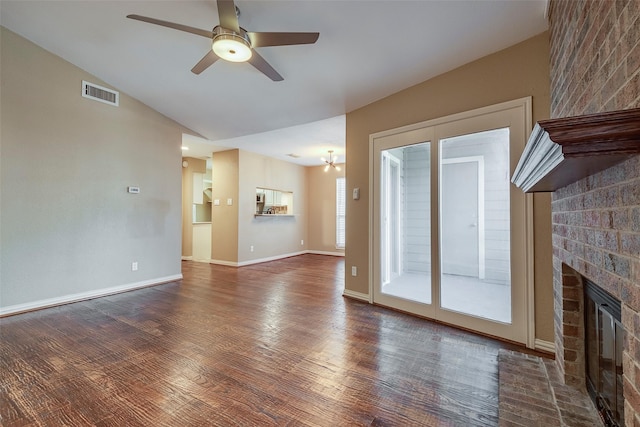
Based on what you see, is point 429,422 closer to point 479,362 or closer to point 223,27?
point 479,362

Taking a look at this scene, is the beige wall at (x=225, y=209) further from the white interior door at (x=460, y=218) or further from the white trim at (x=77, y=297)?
the white interior door at (x=460, y=218)

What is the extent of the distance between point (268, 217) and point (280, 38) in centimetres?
508

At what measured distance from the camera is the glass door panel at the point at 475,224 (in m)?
2.59

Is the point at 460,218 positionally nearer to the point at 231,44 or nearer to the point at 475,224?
the point at 475,224

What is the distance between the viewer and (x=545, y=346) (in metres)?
2.19

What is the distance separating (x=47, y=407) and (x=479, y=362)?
113 inches

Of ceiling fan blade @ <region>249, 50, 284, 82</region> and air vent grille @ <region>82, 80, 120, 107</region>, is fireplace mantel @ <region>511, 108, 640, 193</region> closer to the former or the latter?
ceiling fan blade @ <region>249, 50, 284, 82</region>

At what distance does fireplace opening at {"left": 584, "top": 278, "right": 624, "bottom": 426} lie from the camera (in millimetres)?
1189

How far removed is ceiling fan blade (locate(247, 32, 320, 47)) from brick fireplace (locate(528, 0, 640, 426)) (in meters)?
1.59

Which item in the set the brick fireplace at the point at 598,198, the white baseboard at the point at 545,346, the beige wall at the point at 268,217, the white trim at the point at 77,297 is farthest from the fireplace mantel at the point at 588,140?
the beige wall at the point at 268,217

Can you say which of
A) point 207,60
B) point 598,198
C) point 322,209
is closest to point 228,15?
point 207,60

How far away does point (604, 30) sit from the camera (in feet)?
3.46

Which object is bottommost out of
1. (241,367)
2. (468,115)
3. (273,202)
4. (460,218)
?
(241,367)

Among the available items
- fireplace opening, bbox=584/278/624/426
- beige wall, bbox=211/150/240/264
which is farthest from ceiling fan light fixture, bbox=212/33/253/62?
beige wall, bbox=211/150/240/264
